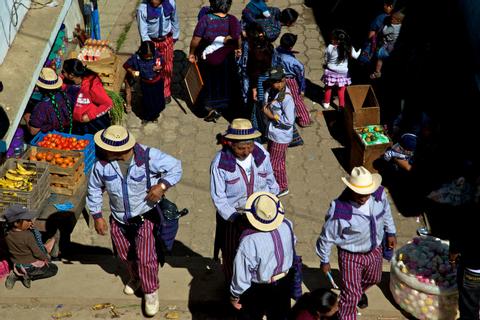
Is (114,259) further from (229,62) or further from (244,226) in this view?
(229,62)

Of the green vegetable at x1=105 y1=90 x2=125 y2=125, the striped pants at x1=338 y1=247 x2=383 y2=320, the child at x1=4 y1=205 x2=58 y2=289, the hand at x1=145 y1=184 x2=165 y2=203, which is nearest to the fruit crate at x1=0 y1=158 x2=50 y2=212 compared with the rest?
the child at x1=4 y1=205 x2=58 y2=289

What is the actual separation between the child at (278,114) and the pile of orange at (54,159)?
239cm

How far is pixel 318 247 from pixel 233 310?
3.65 feet

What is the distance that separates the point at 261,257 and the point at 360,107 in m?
5.01

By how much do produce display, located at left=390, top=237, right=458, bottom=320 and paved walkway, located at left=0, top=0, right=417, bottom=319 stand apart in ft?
1.01

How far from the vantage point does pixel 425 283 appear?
7.29 metres

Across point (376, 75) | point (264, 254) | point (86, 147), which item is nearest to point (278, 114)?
point (86, 147)

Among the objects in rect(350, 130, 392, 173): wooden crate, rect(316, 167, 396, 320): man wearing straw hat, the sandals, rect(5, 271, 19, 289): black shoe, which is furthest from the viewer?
the sandals

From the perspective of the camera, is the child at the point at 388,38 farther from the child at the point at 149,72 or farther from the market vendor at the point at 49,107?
the market vendor at the point at 49,107

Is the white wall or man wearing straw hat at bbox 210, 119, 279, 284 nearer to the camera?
man wearing straw hat at bbox 210, 119, 279, 284

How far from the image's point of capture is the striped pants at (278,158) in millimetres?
9516

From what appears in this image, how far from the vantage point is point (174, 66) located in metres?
12.8

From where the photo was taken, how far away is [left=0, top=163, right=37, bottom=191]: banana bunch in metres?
8.61

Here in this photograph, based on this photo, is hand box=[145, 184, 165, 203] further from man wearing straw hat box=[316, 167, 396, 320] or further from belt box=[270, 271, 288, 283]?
man wearing straw hat box=[316, 167, 396, 320]
